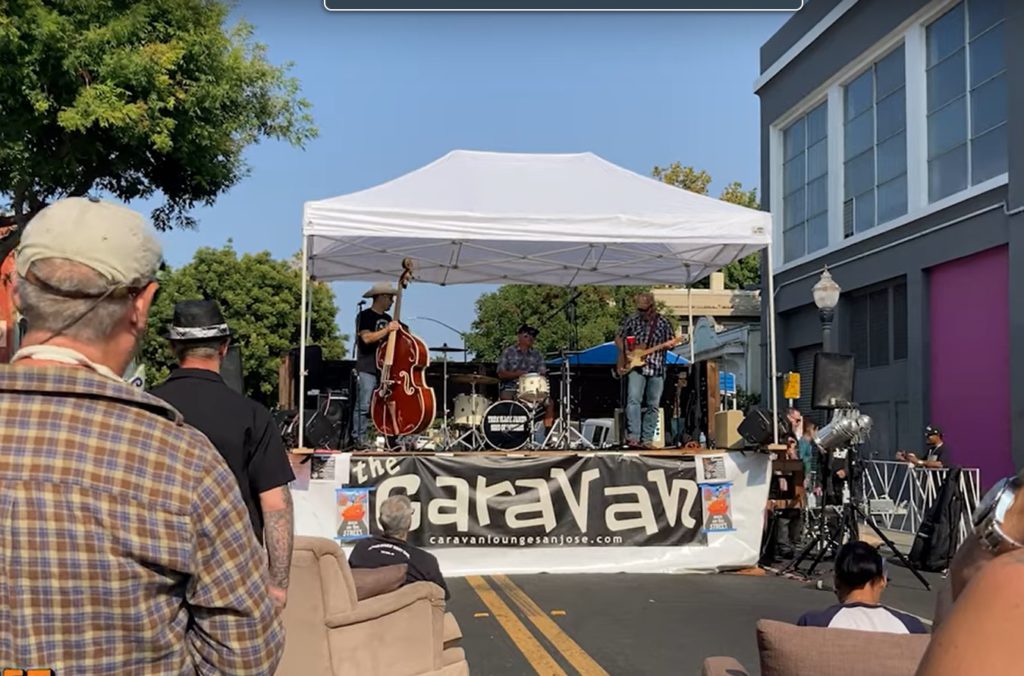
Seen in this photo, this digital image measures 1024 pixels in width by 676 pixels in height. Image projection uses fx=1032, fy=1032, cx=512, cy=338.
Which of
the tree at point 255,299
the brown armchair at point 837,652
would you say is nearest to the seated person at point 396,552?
the brown armchair at point 837,652

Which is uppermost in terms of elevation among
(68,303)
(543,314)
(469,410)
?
(543,314)

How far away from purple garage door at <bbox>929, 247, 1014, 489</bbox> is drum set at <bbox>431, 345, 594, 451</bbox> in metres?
7.60

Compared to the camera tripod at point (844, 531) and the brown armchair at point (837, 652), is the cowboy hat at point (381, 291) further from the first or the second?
the brown armchair at point (837, 652)

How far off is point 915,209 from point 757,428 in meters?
10.1

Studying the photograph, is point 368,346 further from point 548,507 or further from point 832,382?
point 832,382

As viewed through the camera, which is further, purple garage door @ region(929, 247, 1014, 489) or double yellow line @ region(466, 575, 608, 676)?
purple garage door @ region(929, 247, 1014, 489)

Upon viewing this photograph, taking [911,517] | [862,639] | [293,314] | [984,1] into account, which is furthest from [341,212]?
[293,314]

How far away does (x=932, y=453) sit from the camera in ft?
52.8

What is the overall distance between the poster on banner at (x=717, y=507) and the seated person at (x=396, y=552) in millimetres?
5518

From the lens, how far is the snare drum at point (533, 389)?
11945 mm

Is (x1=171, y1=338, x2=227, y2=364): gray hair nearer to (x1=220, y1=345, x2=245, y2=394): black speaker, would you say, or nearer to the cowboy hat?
(x1=220, y1=345, x2=245, y2=394): black speaker

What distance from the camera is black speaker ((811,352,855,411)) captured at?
10336 mm

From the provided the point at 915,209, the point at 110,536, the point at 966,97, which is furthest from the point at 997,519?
the point at 915,209

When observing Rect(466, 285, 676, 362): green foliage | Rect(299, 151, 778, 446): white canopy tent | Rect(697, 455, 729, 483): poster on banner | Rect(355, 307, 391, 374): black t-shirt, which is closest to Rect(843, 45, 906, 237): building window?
Rect(299, 151, 778, 446): white canopy tent
